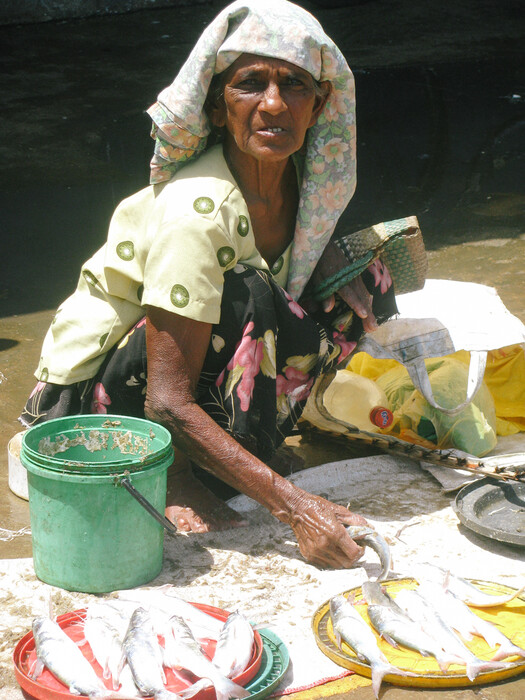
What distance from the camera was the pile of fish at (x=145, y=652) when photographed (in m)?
2.22

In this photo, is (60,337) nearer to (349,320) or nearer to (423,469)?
(349,320)

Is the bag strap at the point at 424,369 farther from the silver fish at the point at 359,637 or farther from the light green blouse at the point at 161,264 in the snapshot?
the silver fish at the point at 359,637

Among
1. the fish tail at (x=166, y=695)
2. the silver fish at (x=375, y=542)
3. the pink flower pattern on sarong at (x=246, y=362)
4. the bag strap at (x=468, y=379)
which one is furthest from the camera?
the bag strap at (x=468, y=379)

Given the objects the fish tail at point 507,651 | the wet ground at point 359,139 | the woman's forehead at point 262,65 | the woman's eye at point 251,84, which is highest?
the woman's forehead at point 262,65

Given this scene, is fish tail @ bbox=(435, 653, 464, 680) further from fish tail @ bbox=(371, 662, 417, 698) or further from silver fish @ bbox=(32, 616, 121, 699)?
silver fish @ bbox=(32, 616, 121, 699)

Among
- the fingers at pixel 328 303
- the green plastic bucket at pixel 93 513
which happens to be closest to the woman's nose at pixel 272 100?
the fingers at pixel 328 303

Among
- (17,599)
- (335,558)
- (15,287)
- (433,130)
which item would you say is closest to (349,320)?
(335,558)

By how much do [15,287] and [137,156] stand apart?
2.54 metres

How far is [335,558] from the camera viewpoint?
2904 mm

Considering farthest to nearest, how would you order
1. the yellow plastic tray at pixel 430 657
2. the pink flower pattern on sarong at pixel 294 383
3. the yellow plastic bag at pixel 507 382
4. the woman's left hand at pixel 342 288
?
the yellow plastic bag at pixel 507 382
the woman's left hand at pixel 342 288
the pink flower pattern on sarong at pixel 294 383
the yellow plastic tray at pixel 430 657

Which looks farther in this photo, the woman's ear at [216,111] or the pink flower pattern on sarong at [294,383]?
the pink flower pattern on sarong at [294,383]

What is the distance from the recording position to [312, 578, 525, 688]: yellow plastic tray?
2.40 meters

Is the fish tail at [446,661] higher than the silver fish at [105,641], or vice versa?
the silver fish at [105,641]

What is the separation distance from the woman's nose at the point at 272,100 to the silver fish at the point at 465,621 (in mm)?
1453
